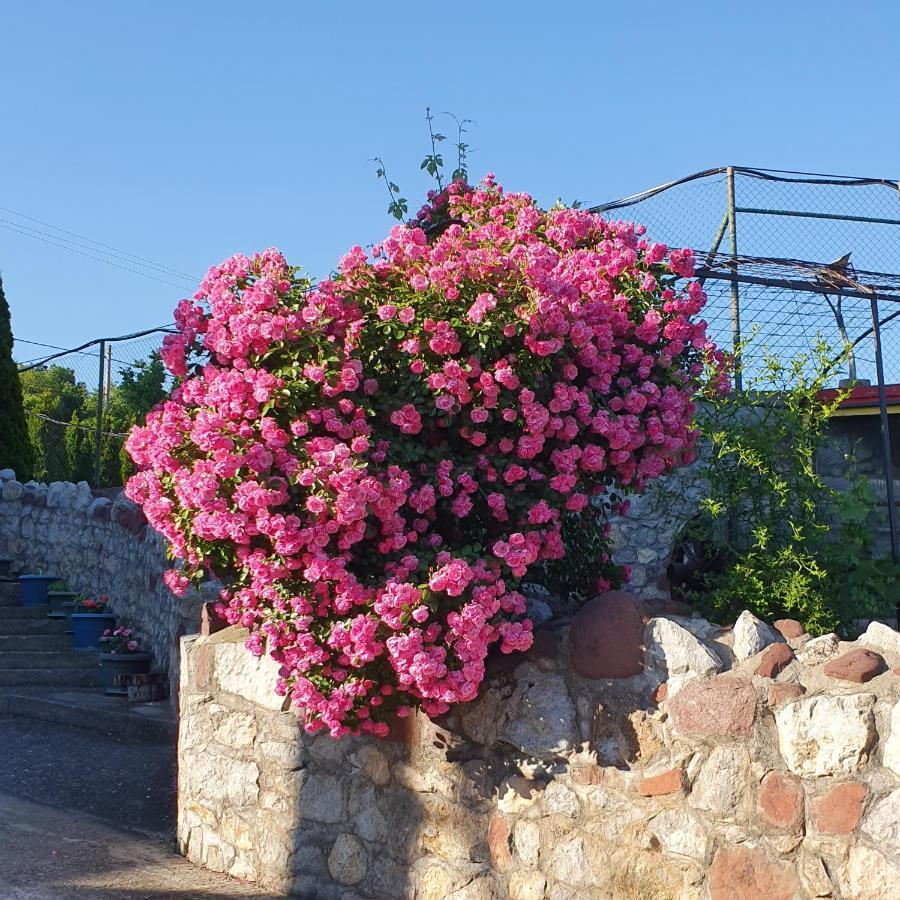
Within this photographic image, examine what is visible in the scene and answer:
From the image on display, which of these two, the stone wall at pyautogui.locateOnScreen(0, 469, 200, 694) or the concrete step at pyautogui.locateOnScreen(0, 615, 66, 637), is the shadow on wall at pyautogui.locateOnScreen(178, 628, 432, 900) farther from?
the concrete step at pyautogui.locateOnScreen(0, 615, 66, 637)

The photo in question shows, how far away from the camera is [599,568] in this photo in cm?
465

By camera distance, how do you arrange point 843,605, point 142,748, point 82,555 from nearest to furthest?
1. point 843,605
2. point 142,748
3. point 82,555

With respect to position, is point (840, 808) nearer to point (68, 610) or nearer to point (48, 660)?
point (48, 660)

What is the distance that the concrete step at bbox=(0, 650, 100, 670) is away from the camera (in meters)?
9.16

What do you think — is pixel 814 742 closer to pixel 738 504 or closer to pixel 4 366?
pixel 738 504

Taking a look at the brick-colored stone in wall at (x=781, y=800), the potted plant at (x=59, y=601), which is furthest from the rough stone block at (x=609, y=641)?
the potted plant at (x=59, y=601)

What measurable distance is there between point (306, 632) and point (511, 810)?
94 centimetres

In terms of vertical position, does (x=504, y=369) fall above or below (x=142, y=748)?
above

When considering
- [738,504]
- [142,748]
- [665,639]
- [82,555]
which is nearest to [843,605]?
[738,504]

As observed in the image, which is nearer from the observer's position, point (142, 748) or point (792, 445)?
point (792, 445)

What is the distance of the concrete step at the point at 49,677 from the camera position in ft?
28.8

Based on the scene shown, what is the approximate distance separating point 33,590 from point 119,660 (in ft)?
8.08

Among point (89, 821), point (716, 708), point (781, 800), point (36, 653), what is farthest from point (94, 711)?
point (781, 800)

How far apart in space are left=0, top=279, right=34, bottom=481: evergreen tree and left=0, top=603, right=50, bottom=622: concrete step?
7.87 feet
